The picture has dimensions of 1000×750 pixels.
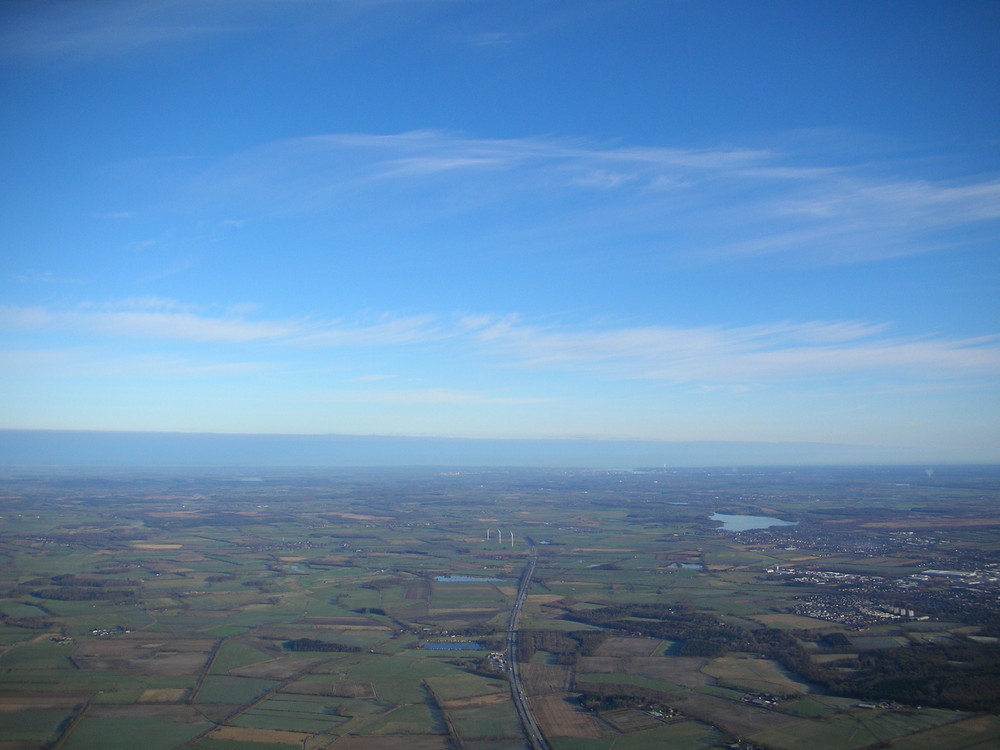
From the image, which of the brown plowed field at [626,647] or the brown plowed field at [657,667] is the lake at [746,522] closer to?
the brown plowed field at [626,647]

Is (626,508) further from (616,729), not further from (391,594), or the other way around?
(616,729)

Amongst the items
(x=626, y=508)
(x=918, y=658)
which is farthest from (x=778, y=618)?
(x=626, y=508)

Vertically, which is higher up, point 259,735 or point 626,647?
point 259,735

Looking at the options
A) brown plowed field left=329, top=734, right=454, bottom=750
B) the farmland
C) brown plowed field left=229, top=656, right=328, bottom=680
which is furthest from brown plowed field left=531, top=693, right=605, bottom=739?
brown plowed field left=229, top=656, right=328, bottom=680

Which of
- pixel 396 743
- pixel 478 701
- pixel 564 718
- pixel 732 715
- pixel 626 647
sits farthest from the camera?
pixel 626 647

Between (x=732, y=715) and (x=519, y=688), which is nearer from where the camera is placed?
(x=732, y=715)

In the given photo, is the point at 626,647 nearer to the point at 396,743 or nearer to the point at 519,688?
the point at 519,688

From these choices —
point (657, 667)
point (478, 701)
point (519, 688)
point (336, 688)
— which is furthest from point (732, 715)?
point (336, 688)
